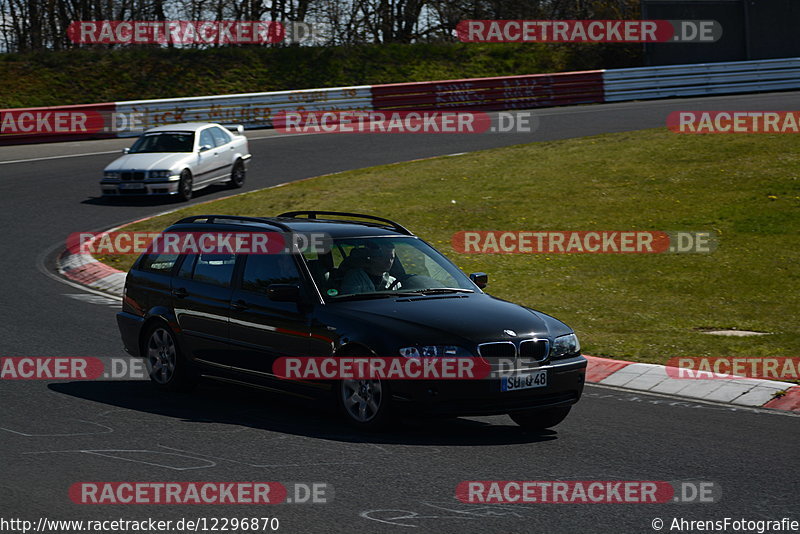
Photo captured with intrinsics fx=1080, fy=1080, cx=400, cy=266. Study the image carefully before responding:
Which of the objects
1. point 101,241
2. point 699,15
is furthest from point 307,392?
point 699,15

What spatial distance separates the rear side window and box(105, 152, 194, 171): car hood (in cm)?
1334

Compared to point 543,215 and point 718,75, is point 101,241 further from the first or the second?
point 718,75

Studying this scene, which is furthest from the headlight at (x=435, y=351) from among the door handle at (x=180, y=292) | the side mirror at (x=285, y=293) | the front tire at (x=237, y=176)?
the front tire at (x=237, y=176)

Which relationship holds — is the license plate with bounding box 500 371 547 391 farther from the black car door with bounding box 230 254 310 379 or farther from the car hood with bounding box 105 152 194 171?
the car hood with bounding box 105 152 194 171

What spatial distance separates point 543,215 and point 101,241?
→ 8026mm

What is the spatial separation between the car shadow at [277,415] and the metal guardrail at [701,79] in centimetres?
2869

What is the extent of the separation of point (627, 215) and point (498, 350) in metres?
12.3

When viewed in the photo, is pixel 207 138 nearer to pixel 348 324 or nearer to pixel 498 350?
pixel 348 324

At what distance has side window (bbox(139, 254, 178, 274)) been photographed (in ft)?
33.6

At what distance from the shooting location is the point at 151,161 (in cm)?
2330

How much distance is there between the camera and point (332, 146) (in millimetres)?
29641

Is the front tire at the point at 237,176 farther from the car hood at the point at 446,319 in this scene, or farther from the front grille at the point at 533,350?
the front grille at the point at 533,350

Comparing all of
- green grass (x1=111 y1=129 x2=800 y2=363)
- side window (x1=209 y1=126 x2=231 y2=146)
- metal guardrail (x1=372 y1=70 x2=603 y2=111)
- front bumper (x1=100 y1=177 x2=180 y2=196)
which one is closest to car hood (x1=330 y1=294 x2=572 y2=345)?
green grass (x1=111 y1=129 x2=800 y2=363)

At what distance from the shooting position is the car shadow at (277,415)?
811 cm
